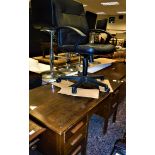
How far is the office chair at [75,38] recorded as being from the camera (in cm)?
162

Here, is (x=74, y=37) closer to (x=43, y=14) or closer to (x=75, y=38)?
(x=75, y=38)

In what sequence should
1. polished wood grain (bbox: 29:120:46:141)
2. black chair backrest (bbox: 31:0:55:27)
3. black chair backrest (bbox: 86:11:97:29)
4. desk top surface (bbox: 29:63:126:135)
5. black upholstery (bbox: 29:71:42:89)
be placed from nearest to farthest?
polished wood grain (bbox: 29:120:46:141) < desk top surface (bbox: 29:63:126:135) < black upholstery (bbox: 29:71:42:89) < black chair backrest (bbox: 31:0:55:27) < black chair backrest (bbox: 86:11:97:29)

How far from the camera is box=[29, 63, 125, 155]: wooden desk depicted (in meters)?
0.99

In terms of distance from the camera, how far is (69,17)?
2.05 metres

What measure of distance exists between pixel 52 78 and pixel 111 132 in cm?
80

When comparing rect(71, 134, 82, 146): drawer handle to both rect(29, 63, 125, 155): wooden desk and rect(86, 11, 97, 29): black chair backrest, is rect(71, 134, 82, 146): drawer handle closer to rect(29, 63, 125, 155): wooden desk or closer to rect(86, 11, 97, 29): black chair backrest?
rect(29, 63, 125, 155): wooden desk

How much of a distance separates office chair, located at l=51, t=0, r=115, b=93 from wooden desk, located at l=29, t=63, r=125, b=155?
20 cm

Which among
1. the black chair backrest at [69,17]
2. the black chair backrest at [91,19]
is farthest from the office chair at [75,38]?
the black chair backrest at [91,19]

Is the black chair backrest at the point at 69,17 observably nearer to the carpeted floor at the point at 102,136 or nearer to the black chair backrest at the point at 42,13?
the black chair backrest at the point at 42,13

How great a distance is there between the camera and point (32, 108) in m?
1.20

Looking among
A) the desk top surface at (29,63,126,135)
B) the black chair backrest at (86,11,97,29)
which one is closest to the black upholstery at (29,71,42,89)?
the desk top surface at (29,63,126,135)
